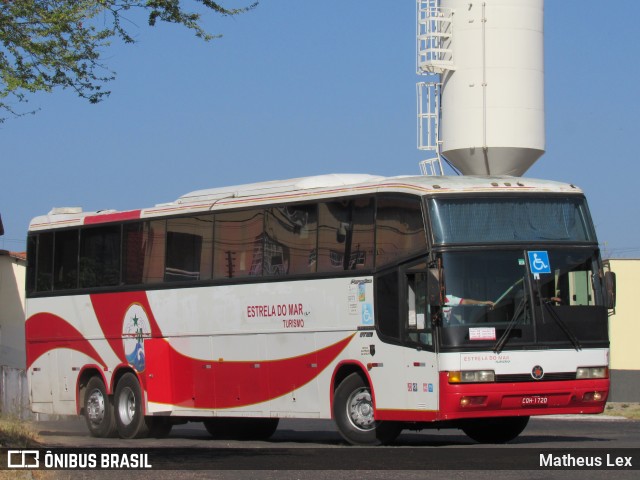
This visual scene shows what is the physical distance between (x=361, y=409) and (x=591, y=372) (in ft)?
10.5

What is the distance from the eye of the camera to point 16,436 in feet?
63.2

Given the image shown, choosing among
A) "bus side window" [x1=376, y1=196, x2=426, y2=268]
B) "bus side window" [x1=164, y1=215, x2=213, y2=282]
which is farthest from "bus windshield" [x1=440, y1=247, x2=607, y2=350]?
"bus side window" [x1=164, y1=215, x2=213, y2=282]

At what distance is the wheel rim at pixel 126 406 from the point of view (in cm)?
2278

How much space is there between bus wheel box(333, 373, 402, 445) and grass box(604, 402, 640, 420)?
15061 mm

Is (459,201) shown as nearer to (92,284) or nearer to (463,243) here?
(463,243)

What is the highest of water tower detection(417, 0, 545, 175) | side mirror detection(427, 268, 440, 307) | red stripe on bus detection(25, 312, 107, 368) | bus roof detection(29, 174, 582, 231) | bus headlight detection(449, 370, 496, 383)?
water tower detection(417, 0, 545, 175)

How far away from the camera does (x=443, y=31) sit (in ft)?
114

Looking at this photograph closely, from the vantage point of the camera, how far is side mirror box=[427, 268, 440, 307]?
1688 centimetres

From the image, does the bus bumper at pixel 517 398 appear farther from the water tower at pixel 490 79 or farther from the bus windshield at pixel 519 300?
the water tower at pixel 490 79

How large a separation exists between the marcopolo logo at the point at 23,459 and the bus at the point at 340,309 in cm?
514

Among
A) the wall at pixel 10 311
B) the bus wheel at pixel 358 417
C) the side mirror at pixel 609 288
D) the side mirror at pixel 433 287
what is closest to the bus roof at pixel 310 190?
the side mirror at pixel 433 287

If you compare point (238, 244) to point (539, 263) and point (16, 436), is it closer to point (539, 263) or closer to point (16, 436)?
point (16, 436)

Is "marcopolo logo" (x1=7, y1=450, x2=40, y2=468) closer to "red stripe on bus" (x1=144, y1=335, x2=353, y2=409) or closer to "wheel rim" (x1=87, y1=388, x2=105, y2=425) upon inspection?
"red stripe on bus" (x1=144, y1=335, x2=353, y2=409)

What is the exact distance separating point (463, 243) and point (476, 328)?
1.12 meters
